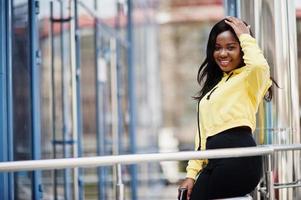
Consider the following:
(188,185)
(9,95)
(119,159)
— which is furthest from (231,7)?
(119,159)

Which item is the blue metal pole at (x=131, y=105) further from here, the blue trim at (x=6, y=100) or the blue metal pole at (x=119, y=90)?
the blue trim at (x=6, y=100)

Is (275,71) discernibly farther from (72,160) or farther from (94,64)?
(94,64)

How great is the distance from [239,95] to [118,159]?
454mm

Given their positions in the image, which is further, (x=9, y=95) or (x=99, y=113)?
(x=99, y=113)

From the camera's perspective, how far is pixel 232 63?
201cm

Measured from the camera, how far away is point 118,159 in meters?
1.87

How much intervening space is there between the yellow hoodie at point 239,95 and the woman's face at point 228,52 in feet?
0.11

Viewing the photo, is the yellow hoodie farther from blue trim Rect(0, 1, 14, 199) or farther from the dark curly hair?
blue trim Rect(0, 1, 14, 199)

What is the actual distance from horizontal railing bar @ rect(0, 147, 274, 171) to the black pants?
6 centimetres

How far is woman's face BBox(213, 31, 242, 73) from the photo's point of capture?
201cm

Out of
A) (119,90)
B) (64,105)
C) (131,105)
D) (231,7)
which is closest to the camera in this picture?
(231,7)

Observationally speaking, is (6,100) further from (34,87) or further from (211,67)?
(211,67)

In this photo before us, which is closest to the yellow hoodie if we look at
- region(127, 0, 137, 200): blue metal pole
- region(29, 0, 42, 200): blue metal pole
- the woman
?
the woman

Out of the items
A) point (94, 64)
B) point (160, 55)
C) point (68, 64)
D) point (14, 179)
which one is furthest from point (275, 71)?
point (160, 55)
